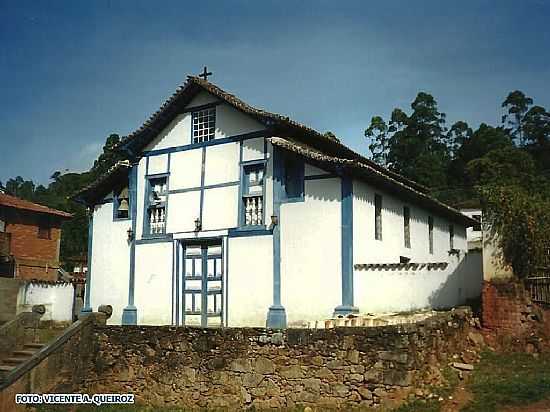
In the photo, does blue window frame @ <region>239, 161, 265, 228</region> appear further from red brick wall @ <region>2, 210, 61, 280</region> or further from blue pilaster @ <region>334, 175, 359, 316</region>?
red brick wall @ <region>2, 210, 61, 280</region>

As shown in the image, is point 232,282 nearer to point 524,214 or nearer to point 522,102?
point 524,214

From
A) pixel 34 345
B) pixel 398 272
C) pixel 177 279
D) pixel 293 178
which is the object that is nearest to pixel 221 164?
pixel 293 178

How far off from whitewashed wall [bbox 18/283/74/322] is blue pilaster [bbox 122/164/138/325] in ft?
15.4

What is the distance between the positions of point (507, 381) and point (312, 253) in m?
5.51

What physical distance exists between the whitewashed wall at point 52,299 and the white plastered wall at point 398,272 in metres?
12.5

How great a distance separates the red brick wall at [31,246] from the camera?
100ft

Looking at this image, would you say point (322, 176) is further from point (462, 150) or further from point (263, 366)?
point (462, 150)

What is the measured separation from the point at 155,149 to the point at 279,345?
8.85 m

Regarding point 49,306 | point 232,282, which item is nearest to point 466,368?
point 232,282

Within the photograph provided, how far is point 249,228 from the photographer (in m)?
16.7

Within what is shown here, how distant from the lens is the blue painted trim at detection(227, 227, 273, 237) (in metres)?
16.4

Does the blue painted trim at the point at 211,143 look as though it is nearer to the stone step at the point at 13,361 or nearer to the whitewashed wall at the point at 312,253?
the whitewashed wall at the point at 312,253

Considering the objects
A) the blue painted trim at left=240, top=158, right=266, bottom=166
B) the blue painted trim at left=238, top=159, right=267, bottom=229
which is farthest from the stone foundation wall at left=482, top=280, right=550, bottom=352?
the blue painted trim at left=240, top=158, right=266, bottom=166

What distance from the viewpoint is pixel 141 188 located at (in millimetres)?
19500
